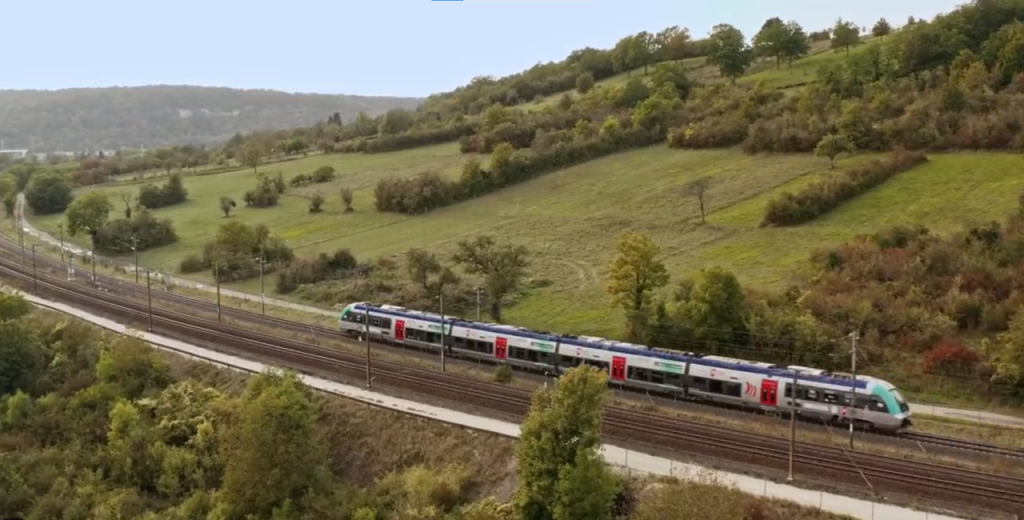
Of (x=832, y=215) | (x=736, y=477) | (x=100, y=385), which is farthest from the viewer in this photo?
(x=832, y=215)

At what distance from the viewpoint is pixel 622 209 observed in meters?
80.6

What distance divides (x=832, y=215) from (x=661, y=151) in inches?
1352

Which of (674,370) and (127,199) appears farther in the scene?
(127,199)

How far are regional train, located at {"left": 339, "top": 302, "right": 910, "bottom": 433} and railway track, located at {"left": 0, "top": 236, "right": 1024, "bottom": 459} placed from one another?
0.76 meters

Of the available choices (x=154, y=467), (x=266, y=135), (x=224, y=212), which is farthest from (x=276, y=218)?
(x=266, y=135)

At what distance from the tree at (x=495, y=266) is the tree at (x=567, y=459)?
1063 inches

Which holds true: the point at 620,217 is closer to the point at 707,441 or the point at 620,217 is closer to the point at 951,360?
the point at 951,360

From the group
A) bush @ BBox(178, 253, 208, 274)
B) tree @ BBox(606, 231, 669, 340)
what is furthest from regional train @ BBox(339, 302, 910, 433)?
bush @ BBox(178, 253, 208, 274)

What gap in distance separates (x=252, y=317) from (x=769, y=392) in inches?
1610

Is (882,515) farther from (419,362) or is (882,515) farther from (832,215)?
(832,215)

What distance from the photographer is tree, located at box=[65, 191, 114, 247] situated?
308 ft

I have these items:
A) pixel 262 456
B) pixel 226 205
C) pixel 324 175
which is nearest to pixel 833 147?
pixel 262 456

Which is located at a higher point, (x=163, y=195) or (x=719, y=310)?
(x=163, y=195)

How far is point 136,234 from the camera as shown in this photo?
91.1m
